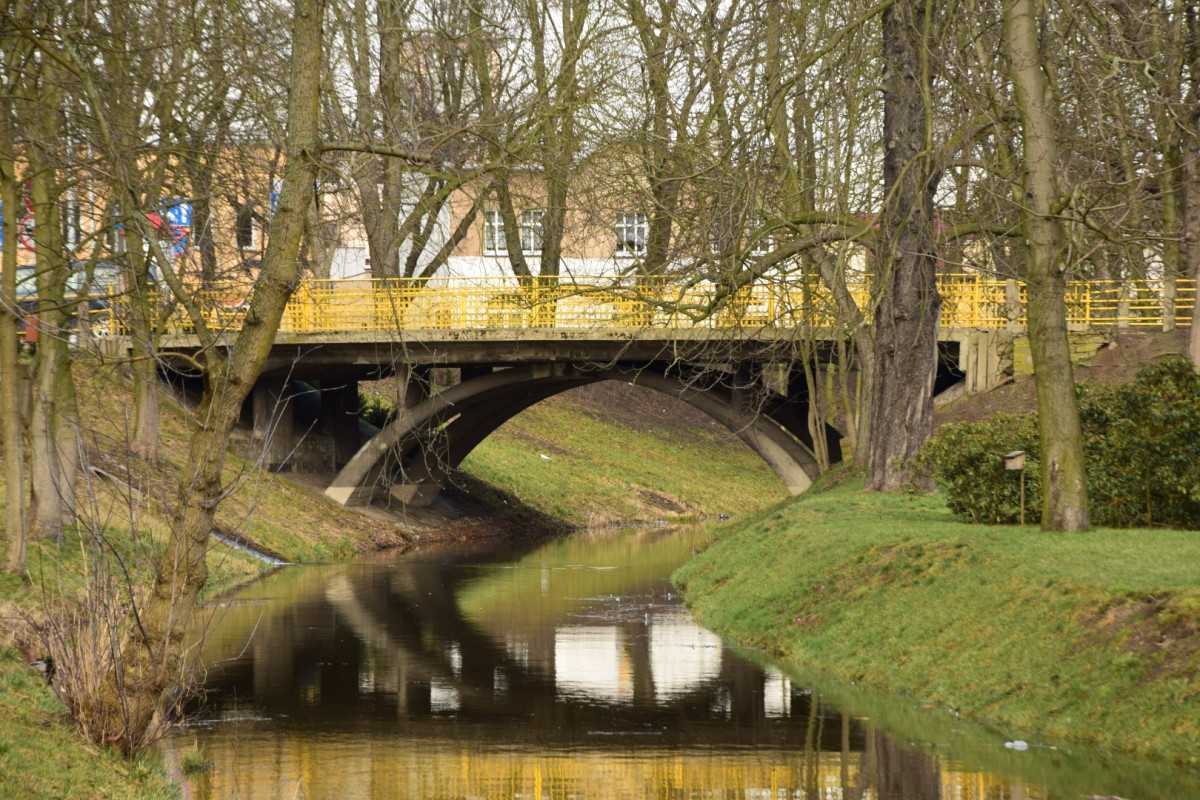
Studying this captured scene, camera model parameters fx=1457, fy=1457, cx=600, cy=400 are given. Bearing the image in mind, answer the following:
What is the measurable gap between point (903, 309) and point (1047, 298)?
6476 mm

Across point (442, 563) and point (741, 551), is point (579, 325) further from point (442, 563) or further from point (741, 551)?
point (741, 551)

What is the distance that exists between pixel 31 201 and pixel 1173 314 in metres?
18.1

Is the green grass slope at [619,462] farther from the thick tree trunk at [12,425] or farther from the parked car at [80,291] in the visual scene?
the thick tree trunk at [12,425]

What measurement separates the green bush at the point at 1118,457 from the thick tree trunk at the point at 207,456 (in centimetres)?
885

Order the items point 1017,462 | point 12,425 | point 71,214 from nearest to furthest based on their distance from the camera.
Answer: point 1017,462 < point 12,425 < point 71,214

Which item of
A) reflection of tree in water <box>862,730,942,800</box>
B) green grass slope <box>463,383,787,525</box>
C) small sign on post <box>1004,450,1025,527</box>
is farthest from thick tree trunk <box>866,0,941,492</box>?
green grass slope <box>463,383,787,525</box>

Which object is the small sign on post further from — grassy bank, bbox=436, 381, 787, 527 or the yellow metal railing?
grassy bank, bbox=436, 381, 787, 527

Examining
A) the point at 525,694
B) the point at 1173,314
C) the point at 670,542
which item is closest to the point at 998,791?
the point at 525,694

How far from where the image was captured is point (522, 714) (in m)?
11.6

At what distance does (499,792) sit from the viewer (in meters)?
8.76

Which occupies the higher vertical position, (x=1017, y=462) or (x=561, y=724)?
(x=1017, y=462)

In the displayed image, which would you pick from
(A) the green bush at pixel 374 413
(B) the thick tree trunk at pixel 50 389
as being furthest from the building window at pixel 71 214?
(A) the green bush at pixel 374 413

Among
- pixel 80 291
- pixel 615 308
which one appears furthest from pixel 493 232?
pixel 615 308

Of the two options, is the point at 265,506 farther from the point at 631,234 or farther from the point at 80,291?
the point at 80,291
